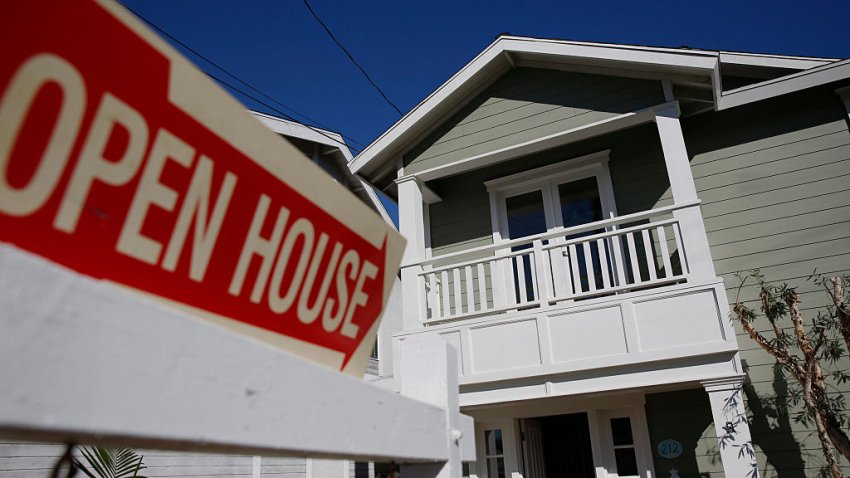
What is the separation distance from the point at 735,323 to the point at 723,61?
123 inches

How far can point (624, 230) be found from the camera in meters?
5.67

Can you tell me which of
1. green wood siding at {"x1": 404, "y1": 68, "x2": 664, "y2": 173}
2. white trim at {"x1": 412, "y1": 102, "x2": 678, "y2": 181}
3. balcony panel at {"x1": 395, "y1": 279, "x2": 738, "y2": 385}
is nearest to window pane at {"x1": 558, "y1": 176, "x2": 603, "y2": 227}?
white trim at {"x1": 412, "y1": 102, "x2": 678, "y2": 181}

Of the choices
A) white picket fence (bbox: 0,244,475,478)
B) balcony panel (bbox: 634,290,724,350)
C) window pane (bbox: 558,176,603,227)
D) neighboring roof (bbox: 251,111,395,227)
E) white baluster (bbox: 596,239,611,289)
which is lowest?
white picket fence (bbox: 0,244,475,478)

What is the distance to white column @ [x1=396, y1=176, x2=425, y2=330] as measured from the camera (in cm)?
669

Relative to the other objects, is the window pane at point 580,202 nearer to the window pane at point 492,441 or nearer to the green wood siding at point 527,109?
the green wood siding at point 527,109

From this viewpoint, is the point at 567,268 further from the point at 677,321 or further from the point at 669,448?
the point at 669,448

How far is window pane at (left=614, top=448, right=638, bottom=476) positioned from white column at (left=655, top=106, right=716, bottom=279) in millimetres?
2398

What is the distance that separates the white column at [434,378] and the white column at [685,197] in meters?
4.52

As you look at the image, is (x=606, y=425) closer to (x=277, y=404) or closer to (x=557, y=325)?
(x=557, y=325)

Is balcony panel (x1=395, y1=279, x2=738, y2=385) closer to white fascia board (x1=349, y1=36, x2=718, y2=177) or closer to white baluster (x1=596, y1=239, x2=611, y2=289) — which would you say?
white baluster (x1=596, y1=239, x2=611, y2=289)

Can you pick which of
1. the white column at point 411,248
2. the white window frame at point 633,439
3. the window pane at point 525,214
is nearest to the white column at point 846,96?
the window pane at point 525,214

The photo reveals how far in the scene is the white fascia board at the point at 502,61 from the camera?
21.0ft

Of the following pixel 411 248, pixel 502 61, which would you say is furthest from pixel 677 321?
pixel 502 61

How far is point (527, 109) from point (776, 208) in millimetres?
3017
